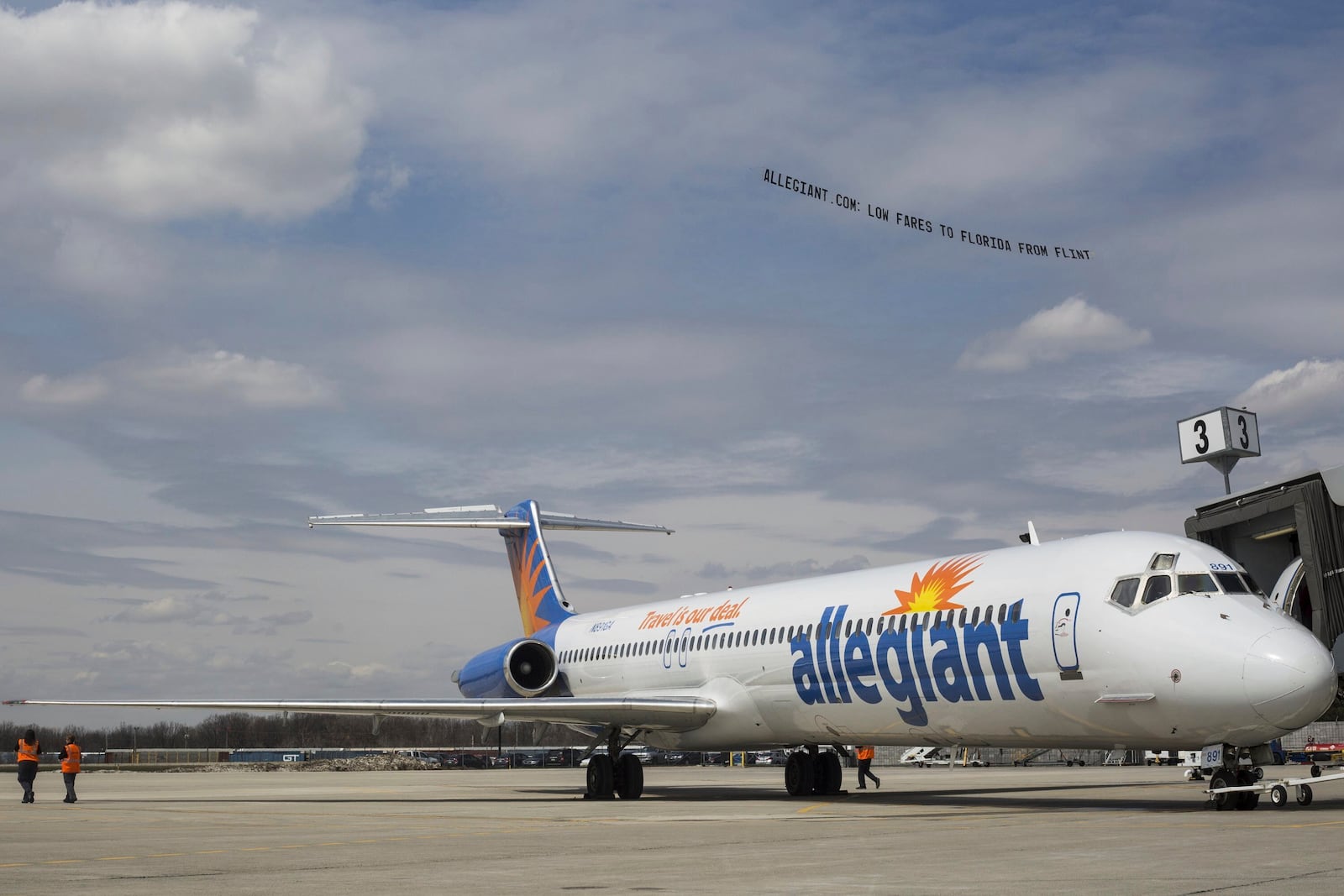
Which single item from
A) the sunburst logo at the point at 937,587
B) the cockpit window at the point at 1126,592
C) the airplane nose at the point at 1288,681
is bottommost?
the airplane nose at the point at 1288,681

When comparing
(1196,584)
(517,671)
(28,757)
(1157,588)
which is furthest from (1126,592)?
(28,757)

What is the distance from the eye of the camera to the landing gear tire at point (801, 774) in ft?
84.8

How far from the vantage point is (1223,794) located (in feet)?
56.5

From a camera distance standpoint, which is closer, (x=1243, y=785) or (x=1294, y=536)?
(x=1243, y=785)

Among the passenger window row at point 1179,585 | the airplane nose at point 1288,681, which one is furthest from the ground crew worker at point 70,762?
the airplane nose at point 1288,681

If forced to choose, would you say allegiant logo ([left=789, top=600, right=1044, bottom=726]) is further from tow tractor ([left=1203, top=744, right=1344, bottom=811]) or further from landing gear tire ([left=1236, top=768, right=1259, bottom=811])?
landing gear tire ([left=1236, top=768, right=1259, bottom=811])

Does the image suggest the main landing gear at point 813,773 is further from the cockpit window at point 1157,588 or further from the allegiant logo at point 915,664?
the cockpit window at point 1157,588

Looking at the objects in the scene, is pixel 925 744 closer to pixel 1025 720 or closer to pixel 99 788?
pixel 1025 720

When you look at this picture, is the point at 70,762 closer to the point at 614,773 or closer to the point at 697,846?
the point at 614,773

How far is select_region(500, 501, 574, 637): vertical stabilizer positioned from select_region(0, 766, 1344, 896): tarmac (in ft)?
34.8

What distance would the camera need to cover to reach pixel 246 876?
10938 mm

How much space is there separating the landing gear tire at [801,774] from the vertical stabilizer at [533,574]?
1070cm

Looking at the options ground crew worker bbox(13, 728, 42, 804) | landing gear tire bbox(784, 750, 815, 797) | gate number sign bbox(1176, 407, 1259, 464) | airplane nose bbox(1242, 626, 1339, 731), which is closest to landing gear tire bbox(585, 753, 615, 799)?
landing gear tire bbox(784, 750, 815, 797)

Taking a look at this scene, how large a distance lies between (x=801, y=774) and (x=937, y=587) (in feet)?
22.8
